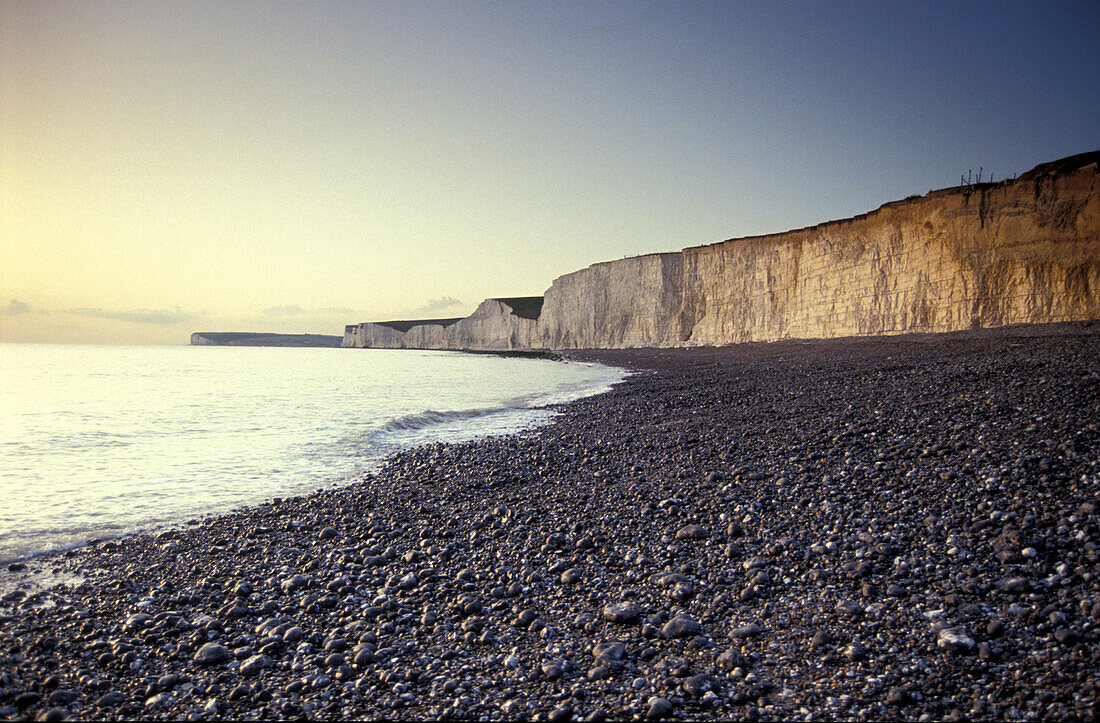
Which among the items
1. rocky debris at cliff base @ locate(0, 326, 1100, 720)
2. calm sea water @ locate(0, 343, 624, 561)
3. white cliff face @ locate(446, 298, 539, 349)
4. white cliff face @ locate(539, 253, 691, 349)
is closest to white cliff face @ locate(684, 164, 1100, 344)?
white cliff face @ locate(539, 253, 691, 349)

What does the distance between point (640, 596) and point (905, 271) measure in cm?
2920

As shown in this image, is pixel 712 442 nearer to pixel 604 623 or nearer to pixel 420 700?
pixel 604 623

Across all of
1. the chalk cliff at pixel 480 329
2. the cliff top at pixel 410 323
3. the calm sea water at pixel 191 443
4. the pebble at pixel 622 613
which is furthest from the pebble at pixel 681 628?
the cliff top at pixel 410 323

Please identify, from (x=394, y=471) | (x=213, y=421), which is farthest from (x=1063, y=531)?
(x=213, y=421)

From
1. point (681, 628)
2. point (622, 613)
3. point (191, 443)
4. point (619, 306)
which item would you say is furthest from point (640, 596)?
point (619, 306)

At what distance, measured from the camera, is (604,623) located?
3.39 meters

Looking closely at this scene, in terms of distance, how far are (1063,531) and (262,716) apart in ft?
16.5

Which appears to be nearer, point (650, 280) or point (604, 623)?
point (604, 623)

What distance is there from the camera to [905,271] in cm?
2658

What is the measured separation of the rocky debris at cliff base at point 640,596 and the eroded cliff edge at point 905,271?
19.6 meters

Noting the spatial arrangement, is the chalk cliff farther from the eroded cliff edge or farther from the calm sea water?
the calm sea water

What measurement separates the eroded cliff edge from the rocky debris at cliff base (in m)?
19.6

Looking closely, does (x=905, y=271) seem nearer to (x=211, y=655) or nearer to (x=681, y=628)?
(x=681, y=628)

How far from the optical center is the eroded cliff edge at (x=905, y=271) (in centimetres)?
2073
